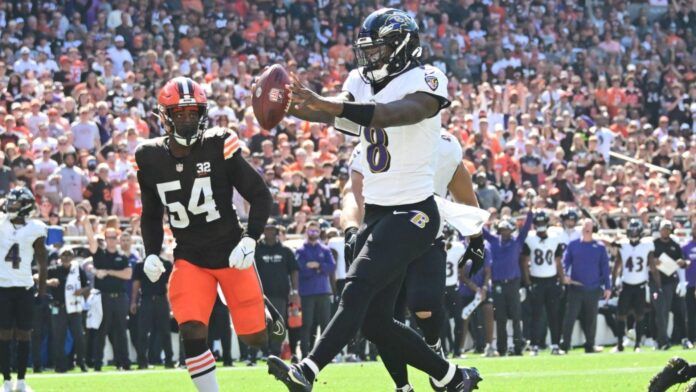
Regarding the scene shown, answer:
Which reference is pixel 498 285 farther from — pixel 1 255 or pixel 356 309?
pixel 356 309

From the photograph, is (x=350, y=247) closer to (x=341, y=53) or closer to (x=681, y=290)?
(x=681, y=290)

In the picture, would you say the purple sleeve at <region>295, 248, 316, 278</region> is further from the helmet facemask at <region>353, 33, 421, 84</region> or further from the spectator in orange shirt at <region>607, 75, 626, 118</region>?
the spectator in orange shirt at <region>607, 75, 626, 118</region>

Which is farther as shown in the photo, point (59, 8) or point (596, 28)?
point (596, 28)

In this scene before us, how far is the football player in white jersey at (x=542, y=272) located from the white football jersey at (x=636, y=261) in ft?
3.31

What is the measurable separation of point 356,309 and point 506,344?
11137mm

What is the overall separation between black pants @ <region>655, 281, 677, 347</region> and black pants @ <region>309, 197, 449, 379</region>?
11409 mm

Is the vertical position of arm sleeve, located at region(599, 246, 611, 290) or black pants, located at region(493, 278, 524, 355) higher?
arm sleeve, located at region(599, 246, 611, 290)

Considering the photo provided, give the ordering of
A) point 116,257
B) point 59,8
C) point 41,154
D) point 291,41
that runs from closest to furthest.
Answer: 1. point 116,257
2. point 41,154
3. point 59,8
4. point 291,41

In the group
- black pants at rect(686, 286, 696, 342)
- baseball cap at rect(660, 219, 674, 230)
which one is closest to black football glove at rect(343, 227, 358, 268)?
baseball cap at rect(660, 219, 674, 230)

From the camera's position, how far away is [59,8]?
Result: 22.1 m

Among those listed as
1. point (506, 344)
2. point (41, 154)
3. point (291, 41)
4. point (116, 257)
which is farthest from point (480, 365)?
point (291, 41)

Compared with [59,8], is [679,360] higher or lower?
lower

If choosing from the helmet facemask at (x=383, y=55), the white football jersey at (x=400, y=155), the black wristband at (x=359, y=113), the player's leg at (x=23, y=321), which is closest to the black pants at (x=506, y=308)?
the player's leg at (x=23, y=321)

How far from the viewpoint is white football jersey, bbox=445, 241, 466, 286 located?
1700 cm
